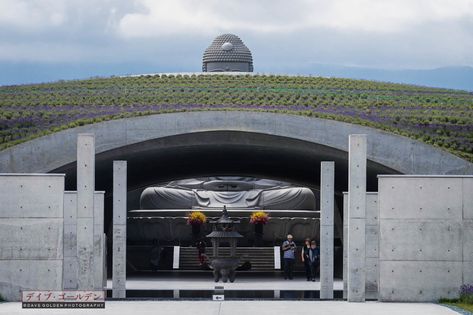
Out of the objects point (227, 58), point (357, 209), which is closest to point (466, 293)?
point (357, 209)

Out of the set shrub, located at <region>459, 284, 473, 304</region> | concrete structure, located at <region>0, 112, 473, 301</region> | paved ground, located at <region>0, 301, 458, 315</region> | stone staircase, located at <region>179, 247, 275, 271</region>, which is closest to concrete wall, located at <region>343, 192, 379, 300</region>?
concrete structure, located at <region>0, 112, 473, 301</region>

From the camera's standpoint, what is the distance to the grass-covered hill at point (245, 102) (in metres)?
39.1

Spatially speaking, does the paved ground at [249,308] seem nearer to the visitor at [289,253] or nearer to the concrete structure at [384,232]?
the concrete structure at [384,232]

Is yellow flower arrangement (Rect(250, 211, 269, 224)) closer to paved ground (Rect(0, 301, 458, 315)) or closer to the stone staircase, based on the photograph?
the stone staircase

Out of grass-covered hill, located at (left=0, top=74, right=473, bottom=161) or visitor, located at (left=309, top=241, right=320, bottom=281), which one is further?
grass-covered hill, located at (left=0, top=74, right=473, bottom=161)

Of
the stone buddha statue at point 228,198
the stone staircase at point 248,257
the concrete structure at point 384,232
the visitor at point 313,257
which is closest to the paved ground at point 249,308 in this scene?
the concrete structure at point 384,232

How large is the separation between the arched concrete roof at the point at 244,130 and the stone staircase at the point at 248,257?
10180 millimetres

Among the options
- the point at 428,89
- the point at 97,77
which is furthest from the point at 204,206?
the point at 428,89

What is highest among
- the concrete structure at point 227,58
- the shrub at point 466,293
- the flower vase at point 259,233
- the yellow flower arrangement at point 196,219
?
the concrete structure at point 227,58

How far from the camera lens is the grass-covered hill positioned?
128ft

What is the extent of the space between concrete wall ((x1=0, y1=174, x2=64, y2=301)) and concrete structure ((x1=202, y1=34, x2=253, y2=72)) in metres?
37.0

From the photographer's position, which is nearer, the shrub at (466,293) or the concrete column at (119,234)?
the shrub at (466,293)

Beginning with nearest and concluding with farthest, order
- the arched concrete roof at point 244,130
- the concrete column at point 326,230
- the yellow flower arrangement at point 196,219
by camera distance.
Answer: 1. the concrete column at point 326,230
2. the arched concrete roof at point 244,130
3. the yellow flower arrangement at point 196,219

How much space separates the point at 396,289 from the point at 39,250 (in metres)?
8.45
